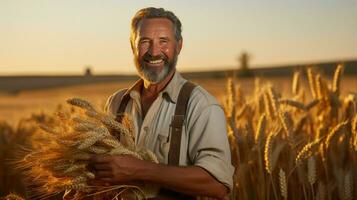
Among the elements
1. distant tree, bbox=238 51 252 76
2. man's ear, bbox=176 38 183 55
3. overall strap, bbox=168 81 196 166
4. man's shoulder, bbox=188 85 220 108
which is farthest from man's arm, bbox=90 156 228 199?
distant tree, bbox=238 51 252 76

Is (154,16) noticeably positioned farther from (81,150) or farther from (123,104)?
(81,150)

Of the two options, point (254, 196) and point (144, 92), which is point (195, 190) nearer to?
point (144, 92)

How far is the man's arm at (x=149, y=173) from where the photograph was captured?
256cm

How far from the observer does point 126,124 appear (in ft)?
9.29

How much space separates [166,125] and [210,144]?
232mm

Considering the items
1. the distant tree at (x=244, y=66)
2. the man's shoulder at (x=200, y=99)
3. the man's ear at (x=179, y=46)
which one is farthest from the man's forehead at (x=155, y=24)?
the distant tree at (x=244, y=66)

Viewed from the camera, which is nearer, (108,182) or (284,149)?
(108,182)

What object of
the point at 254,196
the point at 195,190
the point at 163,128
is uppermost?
the point at 163,128

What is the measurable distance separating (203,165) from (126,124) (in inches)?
16.3

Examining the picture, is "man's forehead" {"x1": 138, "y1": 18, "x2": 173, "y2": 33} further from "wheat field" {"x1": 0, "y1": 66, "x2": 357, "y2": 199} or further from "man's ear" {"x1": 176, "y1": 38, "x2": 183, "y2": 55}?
"wheat field" {"x1": 0, "y1": 66, "x2": 357, "y2": 199}

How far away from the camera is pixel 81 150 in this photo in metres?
2.66

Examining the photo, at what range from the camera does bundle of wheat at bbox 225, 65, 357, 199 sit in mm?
3420

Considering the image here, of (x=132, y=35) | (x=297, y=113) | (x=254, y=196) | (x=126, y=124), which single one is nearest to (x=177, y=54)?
(x=132, y=35)

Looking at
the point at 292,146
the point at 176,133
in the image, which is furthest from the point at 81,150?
the point at 292,146
